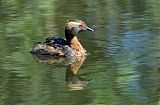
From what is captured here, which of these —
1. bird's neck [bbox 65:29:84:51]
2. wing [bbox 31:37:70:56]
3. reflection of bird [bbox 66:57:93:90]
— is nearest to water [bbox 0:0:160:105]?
reflection of bird [bbox 66:57:93:90]

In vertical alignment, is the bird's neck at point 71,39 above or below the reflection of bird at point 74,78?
above

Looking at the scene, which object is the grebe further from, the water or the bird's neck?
the water

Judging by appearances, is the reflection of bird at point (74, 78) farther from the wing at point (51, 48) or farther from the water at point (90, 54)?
the wing at point (51, 48)

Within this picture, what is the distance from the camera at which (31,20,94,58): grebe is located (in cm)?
1398

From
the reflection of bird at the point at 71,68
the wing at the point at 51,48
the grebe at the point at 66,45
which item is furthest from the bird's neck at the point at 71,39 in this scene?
the reflection of bird at the point at 71,68

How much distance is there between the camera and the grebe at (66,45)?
14.0 meters

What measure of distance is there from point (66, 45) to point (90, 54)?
82 cm

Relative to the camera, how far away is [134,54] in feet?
43.3

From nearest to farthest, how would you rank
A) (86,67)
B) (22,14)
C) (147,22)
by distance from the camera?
1. (86,67)
2. (147,22)
3. (22,14)

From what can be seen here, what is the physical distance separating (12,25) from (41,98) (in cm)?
586

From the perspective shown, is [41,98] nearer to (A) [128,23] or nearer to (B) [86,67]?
(B) [86,67]

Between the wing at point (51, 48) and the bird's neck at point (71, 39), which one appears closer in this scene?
the wing at point (51, 48)

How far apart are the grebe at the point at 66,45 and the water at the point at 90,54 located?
292mm

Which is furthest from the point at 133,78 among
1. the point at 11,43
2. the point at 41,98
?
the point at 11,43
